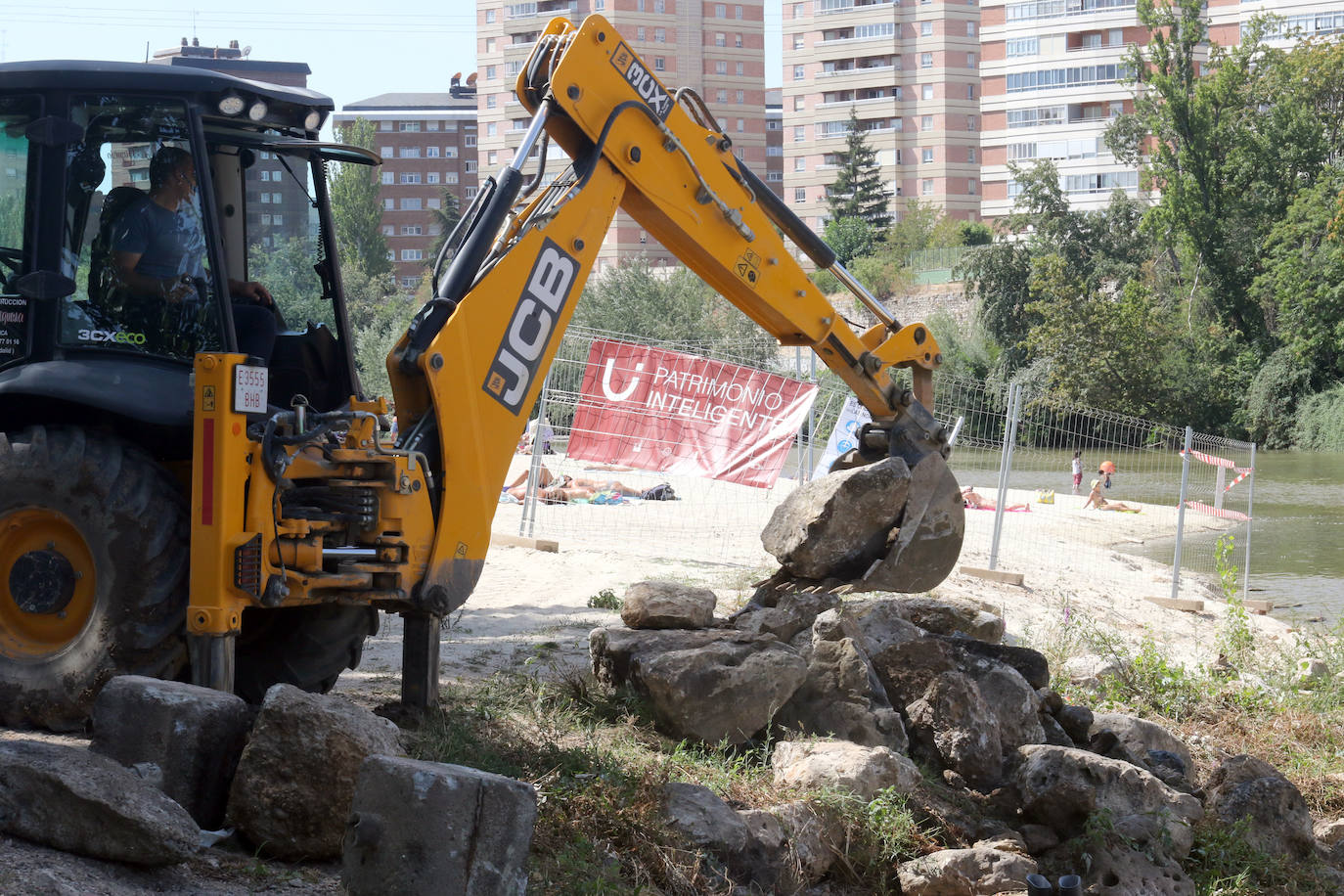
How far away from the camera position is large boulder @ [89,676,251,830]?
4180 millimetres

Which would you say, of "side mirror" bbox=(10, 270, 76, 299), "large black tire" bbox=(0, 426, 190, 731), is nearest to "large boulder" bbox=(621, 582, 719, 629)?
"large black tire" bbox=(0, 426, 190, 731)

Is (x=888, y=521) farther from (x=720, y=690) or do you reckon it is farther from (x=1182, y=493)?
(x=1182, y=493)

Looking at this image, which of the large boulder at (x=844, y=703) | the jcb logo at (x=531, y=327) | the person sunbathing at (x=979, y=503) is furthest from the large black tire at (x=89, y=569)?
the person sunbathing at (x=979, y=503)

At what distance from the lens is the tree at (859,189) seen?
76.8 m

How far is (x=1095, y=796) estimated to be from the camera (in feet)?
19.7

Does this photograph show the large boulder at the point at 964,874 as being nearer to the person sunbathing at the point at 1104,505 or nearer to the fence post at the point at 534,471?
the fence post at the point at 534,471

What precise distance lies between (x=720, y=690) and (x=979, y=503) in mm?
15818

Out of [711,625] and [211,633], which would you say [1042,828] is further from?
[211,633]

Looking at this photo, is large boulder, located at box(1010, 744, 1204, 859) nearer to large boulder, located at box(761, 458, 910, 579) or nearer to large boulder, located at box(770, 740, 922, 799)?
large boulder, located at box(770, 740, 922, 799)

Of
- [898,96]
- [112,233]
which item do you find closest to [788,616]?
[112,233]

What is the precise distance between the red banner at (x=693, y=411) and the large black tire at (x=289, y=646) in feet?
28.4

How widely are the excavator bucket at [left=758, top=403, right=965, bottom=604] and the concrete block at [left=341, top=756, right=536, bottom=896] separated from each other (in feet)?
13.4

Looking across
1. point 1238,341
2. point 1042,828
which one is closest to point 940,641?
point 1042,828

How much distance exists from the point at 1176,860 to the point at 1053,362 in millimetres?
37312
